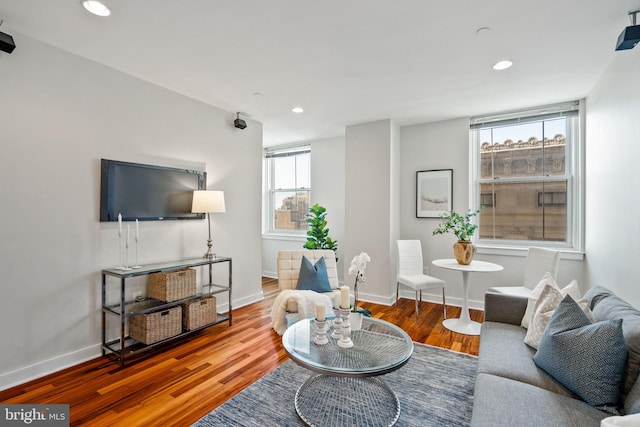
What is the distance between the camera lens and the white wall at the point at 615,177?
7.33 feet

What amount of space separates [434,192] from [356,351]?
9.83ft

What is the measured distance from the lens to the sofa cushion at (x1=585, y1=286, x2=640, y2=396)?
4.66 ft

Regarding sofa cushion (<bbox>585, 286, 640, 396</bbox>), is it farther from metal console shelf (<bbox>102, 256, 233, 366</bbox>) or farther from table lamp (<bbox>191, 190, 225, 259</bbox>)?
table lamp (<bbox>191, 190, 225, 259</bbox>)

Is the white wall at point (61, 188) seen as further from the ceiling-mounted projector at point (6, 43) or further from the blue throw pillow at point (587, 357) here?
the blue throw pillow at point (587, 357)

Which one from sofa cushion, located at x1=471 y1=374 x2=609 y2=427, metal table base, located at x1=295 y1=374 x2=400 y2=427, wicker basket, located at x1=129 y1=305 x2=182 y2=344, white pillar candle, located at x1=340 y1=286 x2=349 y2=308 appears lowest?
metal table base, located at x1=295 y1=374 x2=400 y2=427

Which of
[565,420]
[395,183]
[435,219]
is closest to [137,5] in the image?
[565,420]

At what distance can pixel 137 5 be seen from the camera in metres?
1.95

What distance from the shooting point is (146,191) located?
122 inches

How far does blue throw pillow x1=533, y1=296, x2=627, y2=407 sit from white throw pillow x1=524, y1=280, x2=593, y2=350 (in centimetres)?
29

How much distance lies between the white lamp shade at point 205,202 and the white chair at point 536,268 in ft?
10.3

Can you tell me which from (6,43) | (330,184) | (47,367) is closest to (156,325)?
(47,367)

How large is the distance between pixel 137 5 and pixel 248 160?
2426 mm

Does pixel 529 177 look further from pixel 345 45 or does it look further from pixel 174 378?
pixel 174 378

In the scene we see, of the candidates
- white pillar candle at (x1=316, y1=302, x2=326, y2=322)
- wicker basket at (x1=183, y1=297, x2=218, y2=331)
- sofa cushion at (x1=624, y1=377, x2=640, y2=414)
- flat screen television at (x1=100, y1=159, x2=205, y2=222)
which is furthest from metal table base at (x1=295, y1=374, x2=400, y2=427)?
flat screen television at (x1=100, y1=159, x2=205, y2=222)
